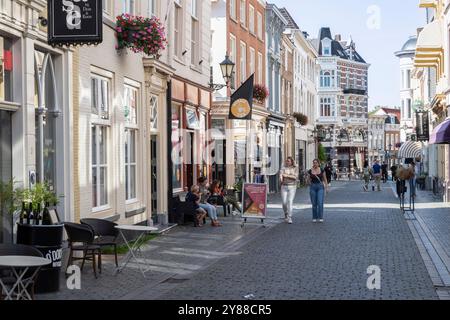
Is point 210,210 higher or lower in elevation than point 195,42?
lower

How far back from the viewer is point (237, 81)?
32094mm

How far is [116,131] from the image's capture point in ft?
51.2

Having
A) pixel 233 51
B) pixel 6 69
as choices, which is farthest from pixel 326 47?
pixel 6 69

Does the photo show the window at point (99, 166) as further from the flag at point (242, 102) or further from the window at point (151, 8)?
the flag at point (242, 102)

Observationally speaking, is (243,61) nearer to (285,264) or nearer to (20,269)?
(285,264)

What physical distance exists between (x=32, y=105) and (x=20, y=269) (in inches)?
141

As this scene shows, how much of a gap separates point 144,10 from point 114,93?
2888 millimetres

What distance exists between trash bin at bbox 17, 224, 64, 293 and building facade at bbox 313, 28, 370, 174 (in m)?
73.8

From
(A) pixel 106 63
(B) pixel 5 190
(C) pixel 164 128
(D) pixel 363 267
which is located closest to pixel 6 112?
(B) pixel 5 190

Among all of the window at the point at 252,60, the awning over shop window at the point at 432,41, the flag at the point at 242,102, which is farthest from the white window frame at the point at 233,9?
the flag at the point at 242,102

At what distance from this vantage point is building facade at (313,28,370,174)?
283 ft

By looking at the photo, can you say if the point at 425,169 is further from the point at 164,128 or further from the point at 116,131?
the point at 116,131

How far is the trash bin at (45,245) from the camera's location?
953cm

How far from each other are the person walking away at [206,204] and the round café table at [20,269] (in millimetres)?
11452
